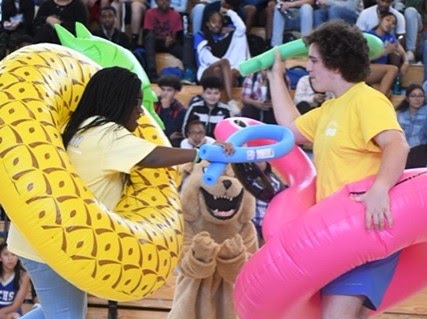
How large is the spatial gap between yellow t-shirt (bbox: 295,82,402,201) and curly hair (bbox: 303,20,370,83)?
0.17 ft

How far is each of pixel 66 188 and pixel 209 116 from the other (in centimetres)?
392

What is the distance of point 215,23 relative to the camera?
8.41m

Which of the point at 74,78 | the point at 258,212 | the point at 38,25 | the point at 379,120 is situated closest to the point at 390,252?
the point at 379,120

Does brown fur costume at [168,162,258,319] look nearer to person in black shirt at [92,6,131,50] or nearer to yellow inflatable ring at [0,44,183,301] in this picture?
yellow inflatable ring at [0,44,183,301]

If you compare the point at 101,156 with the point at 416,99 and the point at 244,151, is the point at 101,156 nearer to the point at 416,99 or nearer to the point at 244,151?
the point at 244,151

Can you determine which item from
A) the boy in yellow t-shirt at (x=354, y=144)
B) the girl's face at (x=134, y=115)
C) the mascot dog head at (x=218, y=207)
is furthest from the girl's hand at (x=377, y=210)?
the mascot dog head at (x=218, y=207)

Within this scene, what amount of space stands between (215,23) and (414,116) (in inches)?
74.3

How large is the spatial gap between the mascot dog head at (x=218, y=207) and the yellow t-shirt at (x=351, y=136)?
129 cm

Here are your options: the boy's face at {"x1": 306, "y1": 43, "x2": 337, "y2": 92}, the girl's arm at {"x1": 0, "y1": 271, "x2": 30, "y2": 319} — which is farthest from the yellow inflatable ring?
the girl's arm at {"x1": 0, "y1": 271, "x2": 30, "y2": 319}

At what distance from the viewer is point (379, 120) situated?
11.2 ft

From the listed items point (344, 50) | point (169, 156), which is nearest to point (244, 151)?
point (169, 156)

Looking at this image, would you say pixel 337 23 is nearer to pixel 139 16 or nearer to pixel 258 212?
pixel 258 212

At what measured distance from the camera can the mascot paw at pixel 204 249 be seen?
4.64 meters

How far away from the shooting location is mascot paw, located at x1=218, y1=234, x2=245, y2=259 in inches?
185
